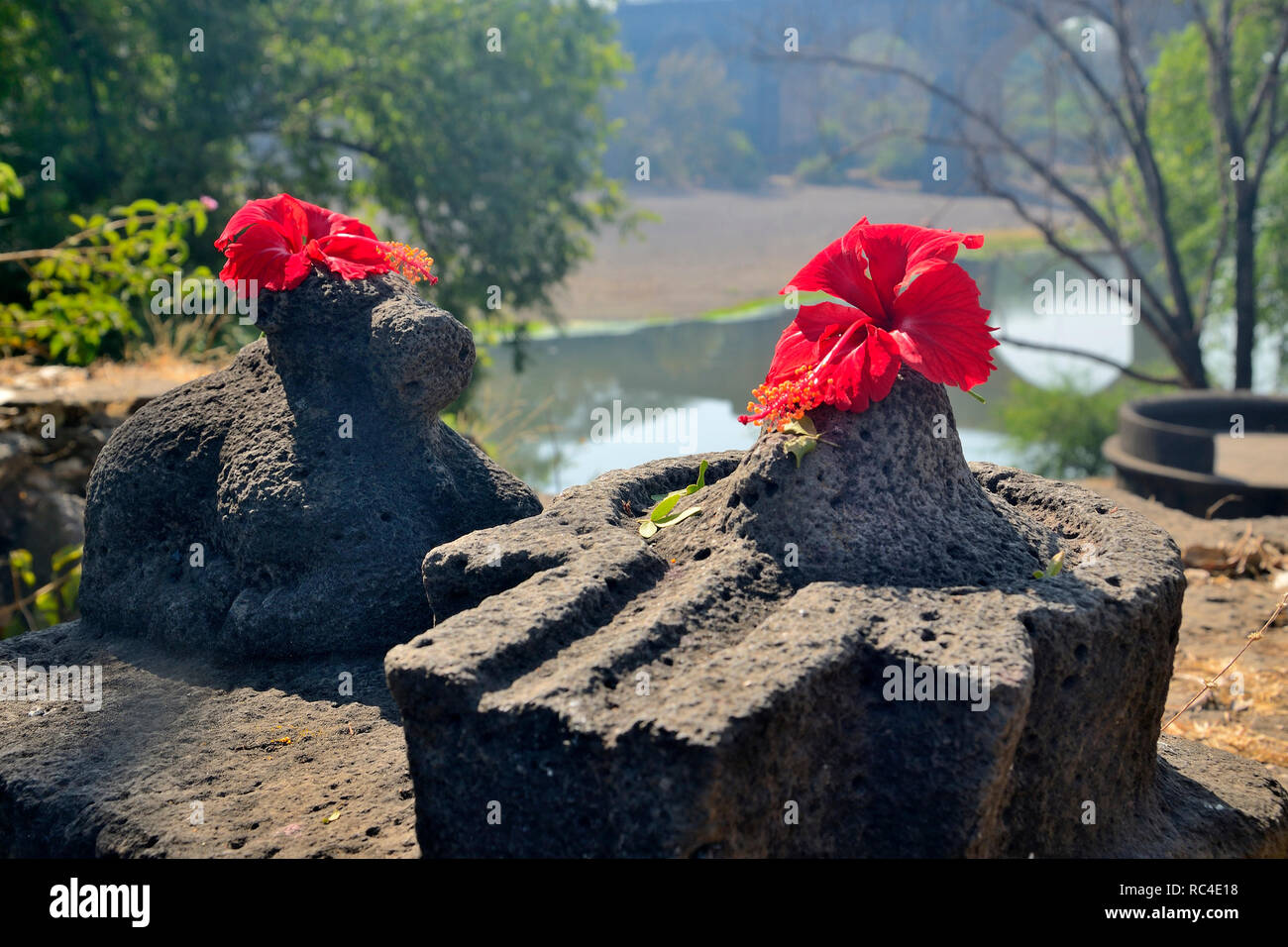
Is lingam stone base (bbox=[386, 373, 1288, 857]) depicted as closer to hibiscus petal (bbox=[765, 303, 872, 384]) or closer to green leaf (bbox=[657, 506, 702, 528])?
green leaf (bbox=[657, 506, 702, 528])

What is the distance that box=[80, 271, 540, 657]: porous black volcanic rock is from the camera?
2.86 meters

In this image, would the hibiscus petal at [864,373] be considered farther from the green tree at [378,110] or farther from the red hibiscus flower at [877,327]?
the green tree at [378,110]

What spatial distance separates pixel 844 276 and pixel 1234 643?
308 centimetres

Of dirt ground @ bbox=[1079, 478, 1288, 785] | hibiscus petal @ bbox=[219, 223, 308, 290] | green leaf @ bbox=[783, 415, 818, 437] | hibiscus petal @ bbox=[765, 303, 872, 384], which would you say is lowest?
dirt ground @ bbox=[1079, 478, 1288, 785]

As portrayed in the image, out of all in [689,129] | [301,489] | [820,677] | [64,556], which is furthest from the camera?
[689,129]

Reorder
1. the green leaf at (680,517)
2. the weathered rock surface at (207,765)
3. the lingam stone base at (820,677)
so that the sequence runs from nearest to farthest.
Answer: the lingam stone base at (820,677) < the weathered rock surface at (207,765) < the green leaf at (680,517)

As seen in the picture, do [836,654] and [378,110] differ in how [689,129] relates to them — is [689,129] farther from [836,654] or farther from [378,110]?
[836,654]

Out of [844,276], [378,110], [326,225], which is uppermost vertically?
[378,110]

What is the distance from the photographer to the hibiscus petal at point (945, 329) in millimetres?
2303

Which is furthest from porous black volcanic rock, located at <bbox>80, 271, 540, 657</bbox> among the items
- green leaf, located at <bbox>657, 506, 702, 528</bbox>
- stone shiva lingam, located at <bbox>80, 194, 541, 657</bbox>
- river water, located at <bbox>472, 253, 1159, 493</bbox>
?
river water, located at <bbox>472, 253, 1159, 493</bbox>

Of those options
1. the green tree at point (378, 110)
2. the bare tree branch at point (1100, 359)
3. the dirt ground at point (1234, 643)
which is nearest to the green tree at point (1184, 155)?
the bare tree branch at point (1100, 359)

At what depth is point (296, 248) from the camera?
3.13 metres

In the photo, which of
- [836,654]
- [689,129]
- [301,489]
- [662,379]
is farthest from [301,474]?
[689,129]
